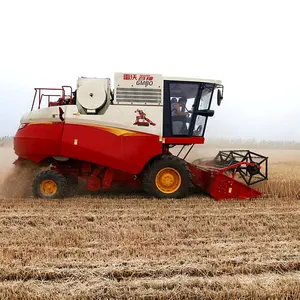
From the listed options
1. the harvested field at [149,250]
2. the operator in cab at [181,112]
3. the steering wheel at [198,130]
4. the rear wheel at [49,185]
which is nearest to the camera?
the harvested field at [149,250]

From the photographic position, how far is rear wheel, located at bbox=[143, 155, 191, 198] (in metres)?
6.89

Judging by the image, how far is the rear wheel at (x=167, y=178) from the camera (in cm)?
689

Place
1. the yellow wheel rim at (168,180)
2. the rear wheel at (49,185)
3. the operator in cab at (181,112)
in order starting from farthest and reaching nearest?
the operator in cab at (181,112) → the yellow wheel rim at (168,180) → the rear wheel at (49,185)

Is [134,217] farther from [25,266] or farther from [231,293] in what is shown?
[231,293]

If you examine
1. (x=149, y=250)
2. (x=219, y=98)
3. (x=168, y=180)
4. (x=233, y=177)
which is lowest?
(x=149, y=250)

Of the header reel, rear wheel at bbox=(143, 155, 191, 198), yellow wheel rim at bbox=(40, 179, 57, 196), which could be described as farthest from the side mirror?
yellow wheel rim at bbox=(40, 179, 57, 196)

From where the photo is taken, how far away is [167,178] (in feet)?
22.8

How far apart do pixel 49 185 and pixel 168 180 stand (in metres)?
2.32

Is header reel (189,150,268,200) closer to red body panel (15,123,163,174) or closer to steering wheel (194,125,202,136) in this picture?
steering wheel (194,125,202,136)

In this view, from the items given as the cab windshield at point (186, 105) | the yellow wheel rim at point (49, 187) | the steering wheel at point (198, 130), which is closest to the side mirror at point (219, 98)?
the cab windshield at point (186, 105)

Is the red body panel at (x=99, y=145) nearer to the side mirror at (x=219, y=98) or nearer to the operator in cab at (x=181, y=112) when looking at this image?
the operator in cab at (x=181, y=112)

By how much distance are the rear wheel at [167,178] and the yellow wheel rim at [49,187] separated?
5.73 ft

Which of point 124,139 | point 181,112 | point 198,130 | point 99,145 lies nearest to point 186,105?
point 181,112

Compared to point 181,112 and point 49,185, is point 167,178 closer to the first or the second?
point 181,112
